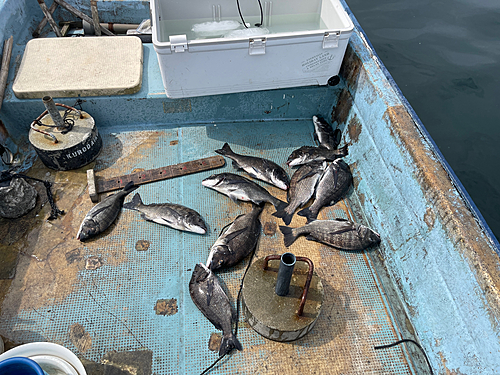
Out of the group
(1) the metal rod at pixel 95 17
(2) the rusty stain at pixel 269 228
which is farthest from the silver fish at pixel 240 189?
(1) the metal rod at pixel 95 17

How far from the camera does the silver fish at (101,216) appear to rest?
3.14m

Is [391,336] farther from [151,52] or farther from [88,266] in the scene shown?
[151,52]

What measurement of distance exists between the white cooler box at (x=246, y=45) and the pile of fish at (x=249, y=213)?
942 mm

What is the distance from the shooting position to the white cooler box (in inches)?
123

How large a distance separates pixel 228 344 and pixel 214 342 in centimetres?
14

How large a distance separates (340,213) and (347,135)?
114cm

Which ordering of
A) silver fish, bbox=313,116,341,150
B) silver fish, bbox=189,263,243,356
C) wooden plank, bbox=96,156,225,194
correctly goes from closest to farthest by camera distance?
silver fish, bbox=189,263,243,356 → wooden plank, bbox=96,156,225,194 → silver fish, bbox=313,116,341,150

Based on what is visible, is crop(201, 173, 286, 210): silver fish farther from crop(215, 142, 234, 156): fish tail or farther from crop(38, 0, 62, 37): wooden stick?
crop(38, 0, 62, 37): wooden stick

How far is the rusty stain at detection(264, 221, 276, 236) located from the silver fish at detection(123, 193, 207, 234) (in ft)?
2.30

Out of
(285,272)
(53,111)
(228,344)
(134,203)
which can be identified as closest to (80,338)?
(228,344)

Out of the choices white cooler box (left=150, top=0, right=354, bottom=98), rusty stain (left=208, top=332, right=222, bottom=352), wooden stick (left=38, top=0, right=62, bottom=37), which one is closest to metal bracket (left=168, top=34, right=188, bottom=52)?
white cooler box (left=150, top=0, right=354, bottom=98)

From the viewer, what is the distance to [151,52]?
4477mm

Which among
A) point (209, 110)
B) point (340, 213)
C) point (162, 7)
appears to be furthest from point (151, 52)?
point (340, 213)

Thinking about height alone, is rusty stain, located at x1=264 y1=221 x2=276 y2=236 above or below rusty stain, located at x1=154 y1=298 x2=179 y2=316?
above
